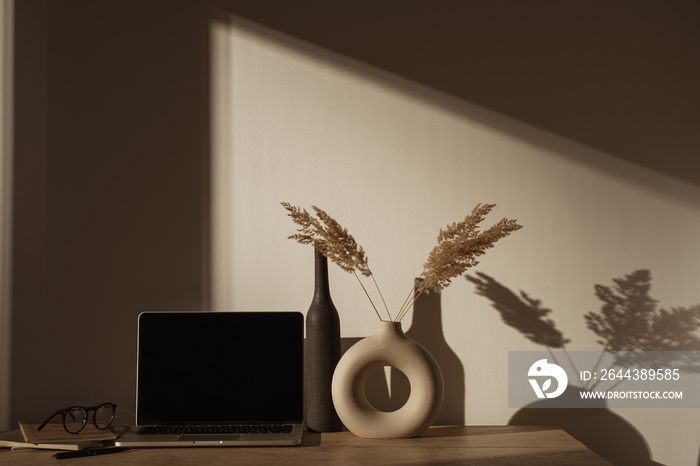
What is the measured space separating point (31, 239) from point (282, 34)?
34.9 inches

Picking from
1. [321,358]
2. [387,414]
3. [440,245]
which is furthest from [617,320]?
[321,358]

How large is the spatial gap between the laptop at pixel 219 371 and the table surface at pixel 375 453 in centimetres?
13

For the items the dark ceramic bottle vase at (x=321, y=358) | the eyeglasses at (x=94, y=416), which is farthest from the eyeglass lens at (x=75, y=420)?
the dark ceramic bottle vase at (x=321, y=358)

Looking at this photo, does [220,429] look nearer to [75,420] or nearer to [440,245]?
[75,420]

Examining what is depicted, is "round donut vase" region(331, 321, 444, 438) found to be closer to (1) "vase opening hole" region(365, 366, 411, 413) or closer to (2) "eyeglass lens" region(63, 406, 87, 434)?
(1) "vase opening hole" region(365, 366, 411, 413)

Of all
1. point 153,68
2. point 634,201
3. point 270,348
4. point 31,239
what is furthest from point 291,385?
point 634,201

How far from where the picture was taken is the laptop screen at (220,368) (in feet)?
4.96

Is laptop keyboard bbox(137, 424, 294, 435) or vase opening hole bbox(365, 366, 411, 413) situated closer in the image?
laptop keyboard bbox(137, 424, 294, 435)

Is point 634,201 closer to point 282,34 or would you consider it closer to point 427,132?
point 427,132

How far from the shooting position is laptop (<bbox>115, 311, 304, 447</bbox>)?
4.96ft

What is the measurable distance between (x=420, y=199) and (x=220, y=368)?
687 millimetres

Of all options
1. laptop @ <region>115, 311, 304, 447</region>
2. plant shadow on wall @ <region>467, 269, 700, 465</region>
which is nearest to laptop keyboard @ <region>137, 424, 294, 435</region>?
laptop @ <region>115, 311, 304, 447</region>

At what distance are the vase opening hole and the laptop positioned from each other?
230mm

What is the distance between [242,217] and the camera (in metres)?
1.71
